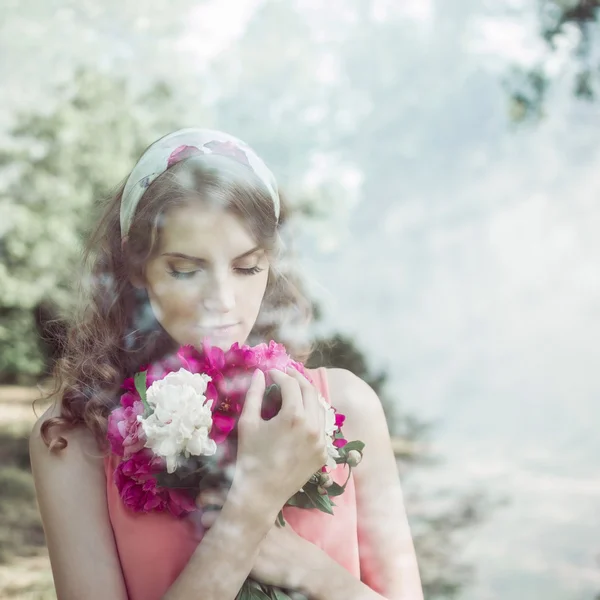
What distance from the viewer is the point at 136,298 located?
2.65ft

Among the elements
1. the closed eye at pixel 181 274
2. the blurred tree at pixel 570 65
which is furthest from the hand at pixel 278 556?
the blurred tree at pixel 570 65

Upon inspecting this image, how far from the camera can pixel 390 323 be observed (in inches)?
34.6

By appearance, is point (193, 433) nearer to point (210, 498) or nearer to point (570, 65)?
point (210, 498)

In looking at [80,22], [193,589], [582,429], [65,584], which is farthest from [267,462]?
[80,22]

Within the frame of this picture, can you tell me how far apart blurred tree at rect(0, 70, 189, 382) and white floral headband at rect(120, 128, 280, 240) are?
11.9 inches

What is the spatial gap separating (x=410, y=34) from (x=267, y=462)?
24.7 inches

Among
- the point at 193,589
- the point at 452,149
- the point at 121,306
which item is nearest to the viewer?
the point at 193,589

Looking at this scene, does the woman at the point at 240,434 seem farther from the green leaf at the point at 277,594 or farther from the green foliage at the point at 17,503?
the green foliage at the point at 17,503

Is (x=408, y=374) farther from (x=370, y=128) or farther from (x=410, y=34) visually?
(x=410, y=34)

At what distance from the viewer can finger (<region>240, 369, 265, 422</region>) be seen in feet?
1.98

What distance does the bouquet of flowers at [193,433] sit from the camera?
0.60m

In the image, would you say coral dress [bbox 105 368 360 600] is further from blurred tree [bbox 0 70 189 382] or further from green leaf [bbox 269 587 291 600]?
blurred tree [bbox 0 70 189 382]

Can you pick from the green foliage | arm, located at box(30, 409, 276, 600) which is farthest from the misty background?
the green foliage

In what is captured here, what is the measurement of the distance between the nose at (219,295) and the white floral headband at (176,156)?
13 cm
